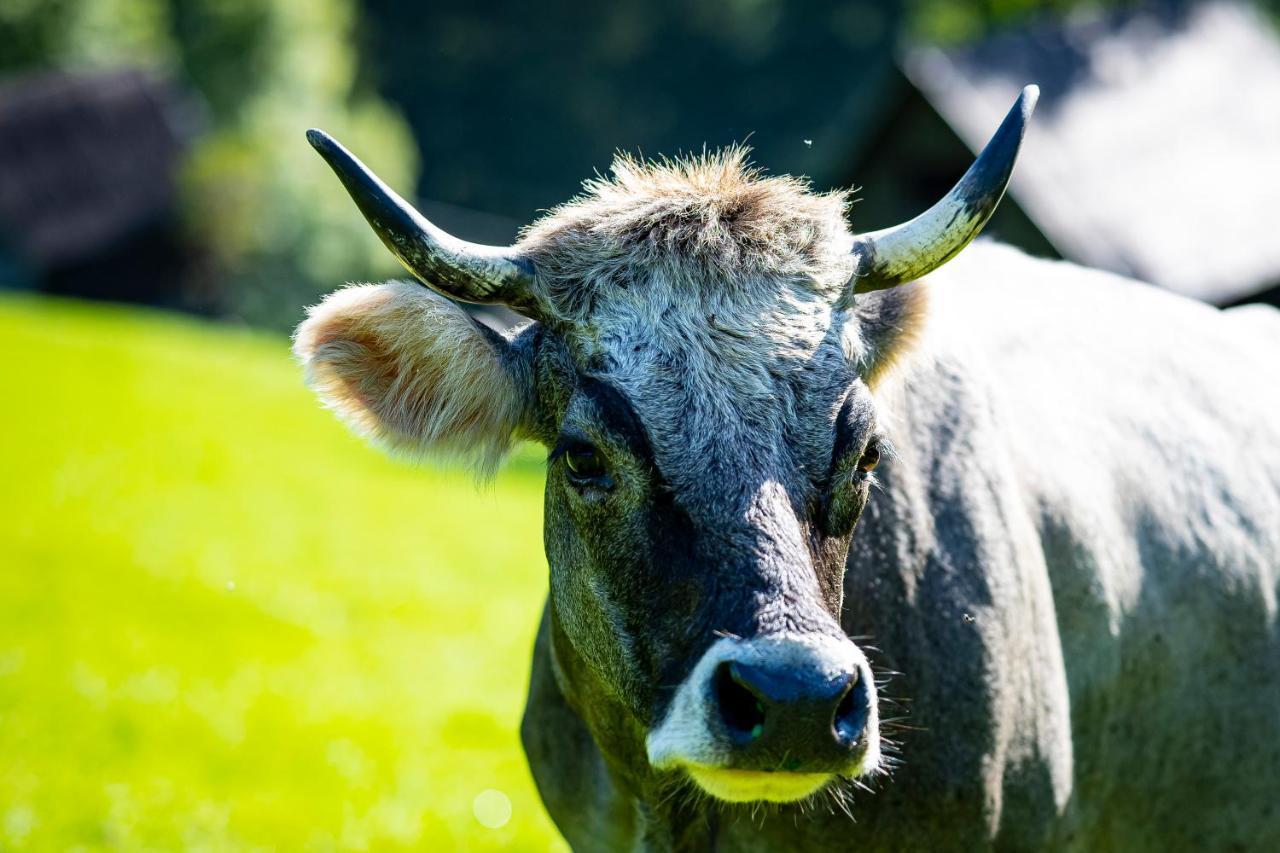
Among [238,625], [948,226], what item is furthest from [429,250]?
[238,625]

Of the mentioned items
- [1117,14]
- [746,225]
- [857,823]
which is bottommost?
[857,823]

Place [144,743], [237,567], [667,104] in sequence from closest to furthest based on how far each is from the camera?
[144,743] < [237,567] < [667,104]

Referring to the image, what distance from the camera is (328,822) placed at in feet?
24.8

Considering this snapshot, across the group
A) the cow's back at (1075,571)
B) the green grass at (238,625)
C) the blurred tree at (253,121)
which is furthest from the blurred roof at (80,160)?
the cow's back at (1075,571)

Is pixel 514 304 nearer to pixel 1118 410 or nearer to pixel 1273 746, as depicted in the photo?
pixel 1118 410

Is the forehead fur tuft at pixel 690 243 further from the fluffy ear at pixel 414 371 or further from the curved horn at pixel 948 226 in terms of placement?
the fluffy ear at pixel 414 371

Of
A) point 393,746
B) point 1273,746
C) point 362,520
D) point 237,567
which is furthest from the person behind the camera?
point 362,520

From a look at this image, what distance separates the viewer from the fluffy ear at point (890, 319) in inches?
166

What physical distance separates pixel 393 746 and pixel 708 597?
624cm

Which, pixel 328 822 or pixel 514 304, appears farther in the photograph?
pixel 328 822

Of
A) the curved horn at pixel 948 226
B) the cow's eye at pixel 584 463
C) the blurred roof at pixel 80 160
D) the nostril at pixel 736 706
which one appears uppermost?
the blurred roof at pixel 80 160

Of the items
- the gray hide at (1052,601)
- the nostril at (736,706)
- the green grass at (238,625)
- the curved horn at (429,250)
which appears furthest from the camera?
the green grass at (238,625)

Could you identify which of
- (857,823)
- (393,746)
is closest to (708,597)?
(857,823)

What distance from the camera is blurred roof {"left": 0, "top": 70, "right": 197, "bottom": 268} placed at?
46094 mm
